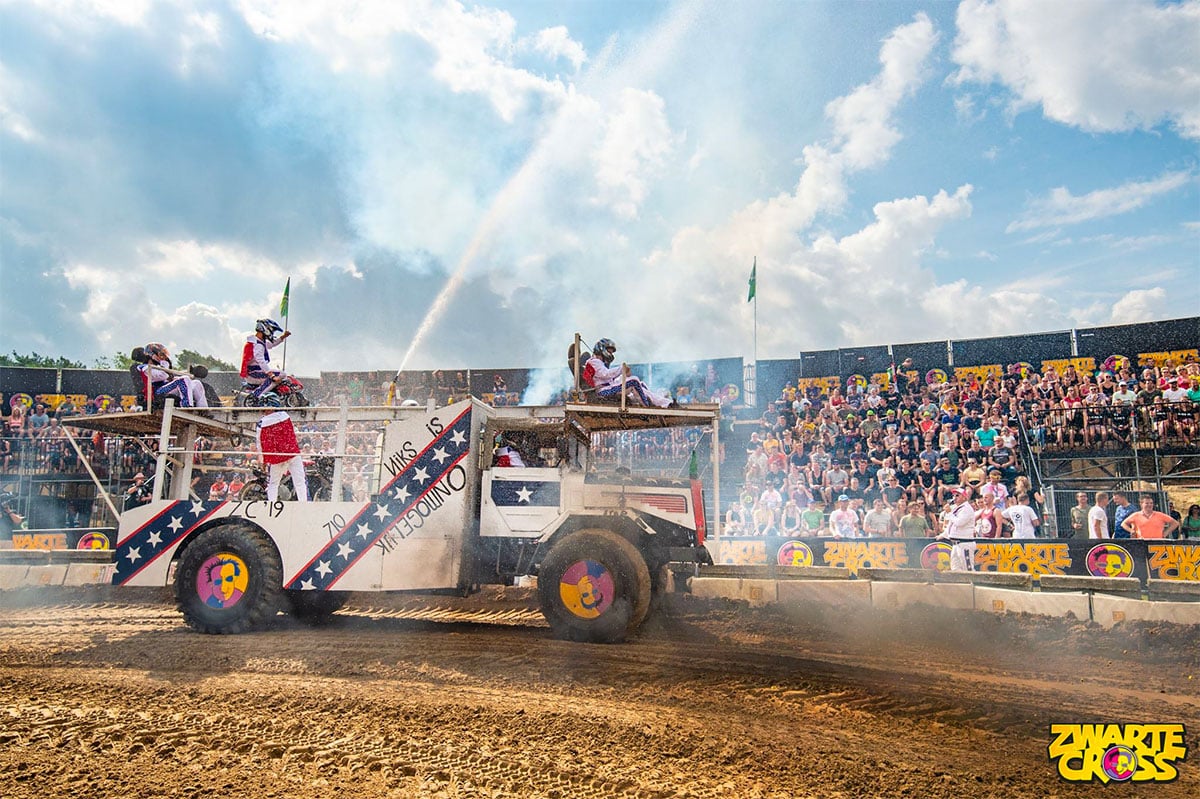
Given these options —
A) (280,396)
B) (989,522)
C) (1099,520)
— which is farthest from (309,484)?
(1099,520)

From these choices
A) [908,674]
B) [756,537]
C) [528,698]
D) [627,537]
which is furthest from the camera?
[756,537]

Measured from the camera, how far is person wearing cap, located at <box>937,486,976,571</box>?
12266 millimetres

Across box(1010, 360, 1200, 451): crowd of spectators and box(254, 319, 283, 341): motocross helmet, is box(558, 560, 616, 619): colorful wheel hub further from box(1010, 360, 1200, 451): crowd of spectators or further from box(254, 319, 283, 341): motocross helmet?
box(1010, 360, 1200, 451): crowd of spectators

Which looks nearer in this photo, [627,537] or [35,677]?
[35,677]

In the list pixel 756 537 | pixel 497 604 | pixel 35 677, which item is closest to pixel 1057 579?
pixel 756 537

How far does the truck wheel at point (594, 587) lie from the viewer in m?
7.32

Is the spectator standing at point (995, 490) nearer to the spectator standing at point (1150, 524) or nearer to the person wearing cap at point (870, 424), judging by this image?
the spectator standing at point (1150, 524)

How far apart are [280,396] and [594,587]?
4509 mm

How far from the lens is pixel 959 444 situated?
17312mm

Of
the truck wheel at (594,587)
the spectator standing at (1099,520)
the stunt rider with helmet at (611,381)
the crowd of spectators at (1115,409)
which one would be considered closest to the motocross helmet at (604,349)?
the stunt rider with helmet at (611,381)

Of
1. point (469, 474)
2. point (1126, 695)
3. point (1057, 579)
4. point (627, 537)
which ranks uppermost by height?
point (469, 474)

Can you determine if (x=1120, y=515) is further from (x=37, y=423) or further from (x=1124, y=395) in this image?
(x=37, y=423)

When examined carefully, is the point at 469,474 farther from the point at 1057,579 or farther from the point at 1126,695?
the point at 1057,579

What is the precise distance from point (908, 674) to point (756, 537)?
774 cm
